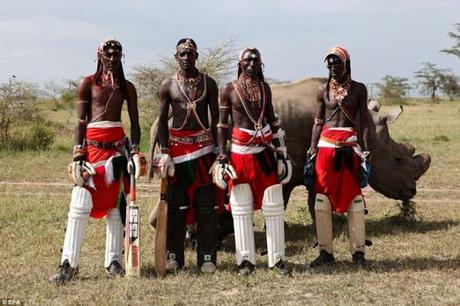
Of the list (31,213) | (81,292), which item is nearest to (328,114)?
(81,292)

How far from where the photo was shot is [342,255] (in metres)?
7.63

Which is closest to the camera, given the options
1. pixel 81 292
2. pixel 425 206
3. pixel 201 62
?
pixel 81 292

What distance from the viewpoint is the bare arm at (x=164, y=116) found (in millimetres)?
6613

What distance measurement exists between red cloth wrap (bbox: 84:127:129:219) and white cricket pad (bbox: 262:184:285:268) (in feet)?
4.84

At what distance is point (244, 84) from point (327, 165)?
3.98 feet

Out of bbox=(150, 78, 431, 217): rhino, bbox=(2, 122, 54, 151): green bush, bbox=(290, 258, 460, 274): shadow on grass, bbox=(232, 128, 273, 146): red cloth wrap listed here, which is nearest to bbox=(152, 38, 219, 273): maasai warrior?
bbox=(232, 128, 273, 146): red cloth wrap

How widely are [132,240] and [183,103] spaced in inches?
55.7

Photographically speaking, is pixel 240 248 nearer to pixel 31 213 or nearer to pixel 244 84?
pixel 244 84

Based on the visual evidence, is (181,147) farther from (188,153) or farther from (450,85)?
(450,85)

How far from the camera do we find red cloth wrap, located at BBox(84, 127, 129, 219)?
646cm

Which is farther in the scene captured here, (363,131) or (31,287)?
(363,131)

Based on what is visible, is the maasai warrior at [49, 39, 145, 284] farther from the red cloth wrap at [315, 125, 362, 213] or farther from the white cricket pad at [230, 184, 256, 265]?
the red cloth wrap at [315, 125, 362, 213]

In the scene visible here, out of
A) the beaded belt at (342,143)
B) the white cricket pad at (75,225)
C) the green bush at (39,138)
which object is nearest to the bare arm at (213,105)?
the beaded belt at (342,143)
